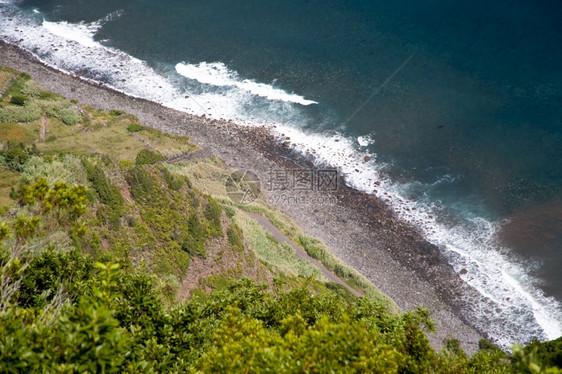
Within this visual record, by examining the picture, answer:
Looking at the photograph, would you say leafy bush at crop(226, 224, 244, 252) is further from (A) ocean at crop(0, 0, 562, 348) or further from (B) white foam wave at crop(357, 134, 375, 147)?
(B) white foam wave at crop(357, 134, 375, 147)

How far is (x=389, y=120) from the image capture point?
2078 inches

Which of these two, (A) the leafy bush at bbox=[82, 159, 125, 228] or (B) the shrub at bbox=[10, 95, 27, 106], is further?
→ (B) the shrub at bbox=[10, 95, 27, 106]

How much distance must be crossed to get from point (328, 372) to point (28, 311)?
8632 millimetres

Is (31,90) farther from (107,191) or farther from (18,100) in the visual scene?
(107,191)

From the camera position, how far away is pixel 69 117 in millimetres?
45562

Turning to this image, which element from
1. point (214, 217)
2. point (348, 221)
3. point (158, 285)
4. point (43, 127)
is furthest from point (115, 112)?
point (158, 285)

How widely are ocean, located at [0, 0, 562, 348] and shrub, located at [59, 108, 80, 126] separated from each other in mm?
11754

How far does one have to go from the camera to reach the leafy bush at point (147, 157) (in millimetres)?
41053

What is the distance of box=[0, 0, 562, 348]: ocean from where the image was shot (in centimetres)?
4028

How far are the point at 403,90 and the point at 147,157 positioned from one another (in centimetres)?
3351

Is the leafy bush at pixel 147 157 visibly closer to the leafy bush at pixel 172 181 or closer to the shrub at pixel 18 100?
the leafy bush at pixel 172 181

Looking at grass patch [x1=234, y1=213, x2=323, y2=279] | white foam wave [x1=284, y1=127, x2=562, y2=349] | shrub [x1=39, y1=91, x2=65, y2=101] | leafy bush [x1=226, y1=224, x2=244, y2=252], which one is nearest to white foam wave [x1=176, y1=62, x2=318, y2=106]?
white foam wave [x1=284, y1=127, x2=562, y2=349]

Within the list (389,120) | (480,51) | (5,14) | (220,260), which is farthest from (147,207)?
(5,14)

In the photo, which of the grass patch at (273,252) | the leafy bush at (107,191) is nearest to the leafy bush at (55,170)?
the leafy bush at (107,191)
